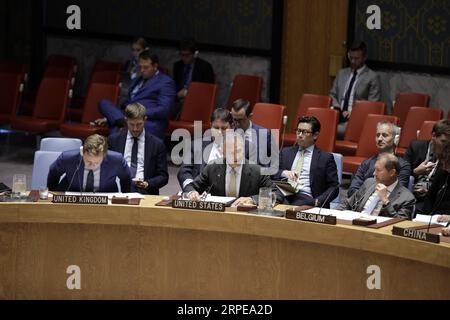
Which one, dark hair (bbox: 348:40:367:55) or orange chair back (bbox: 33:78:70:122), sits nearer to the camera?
dark hair (bbox: 348:40:367:55)

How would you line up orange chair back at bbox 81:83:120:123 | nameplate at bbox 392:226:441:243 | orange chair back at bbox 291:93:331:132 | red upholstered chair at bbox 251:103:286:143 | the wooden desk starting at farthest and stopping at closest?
orange chair back at bbox 81:83:120:123
orange chair back at bbox 291:93:331:132
red upholstered chair at bbox 251:103:286:143
the wooden desk
nameplate at bbox 392:226:441:243

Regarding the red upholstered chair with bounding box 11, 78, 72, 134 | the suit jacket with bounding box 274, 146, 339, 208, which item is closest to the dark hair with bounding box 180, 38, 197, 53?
the red upholstered chair with bounding box 11, 78, 72, 134

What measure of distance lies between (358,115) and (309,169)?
7.40ft

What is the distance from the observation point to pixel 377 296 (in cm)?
608

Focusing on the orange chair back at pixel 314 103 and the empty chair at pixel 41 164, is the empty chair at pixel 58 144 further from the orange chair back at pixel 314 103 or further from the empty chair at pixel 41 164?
the orange chair back at pixel 314 103

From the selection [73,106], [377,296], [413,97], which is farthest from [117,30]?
[377,296]

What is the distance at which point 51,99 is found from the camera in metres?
11.3

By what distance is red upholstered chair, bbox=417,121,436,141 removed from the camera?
28.4ft

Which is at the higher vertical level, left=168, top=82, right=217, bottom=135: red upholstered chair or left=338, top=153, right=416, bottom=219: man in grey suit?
left=168, top=82, right=217, bottom=135: red upholstered chair

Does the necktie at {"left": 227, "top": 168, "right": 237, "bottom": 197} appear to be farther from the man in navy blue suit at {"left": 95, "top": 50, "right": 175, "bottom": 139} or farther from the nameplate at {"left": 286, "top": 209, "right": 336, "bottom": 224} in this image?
the man in navy blue suit at {"left": 95, "top": 50, "right": 175, "bottom": 139}

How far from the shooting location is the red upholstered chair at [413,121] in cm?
949

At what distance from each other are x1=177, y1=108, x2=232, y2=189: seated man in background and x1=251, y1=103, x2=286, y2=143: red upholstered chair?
1858 millimetres

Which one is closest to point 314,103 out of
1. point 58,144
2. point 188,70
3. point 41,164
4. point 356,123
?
point 356,123
